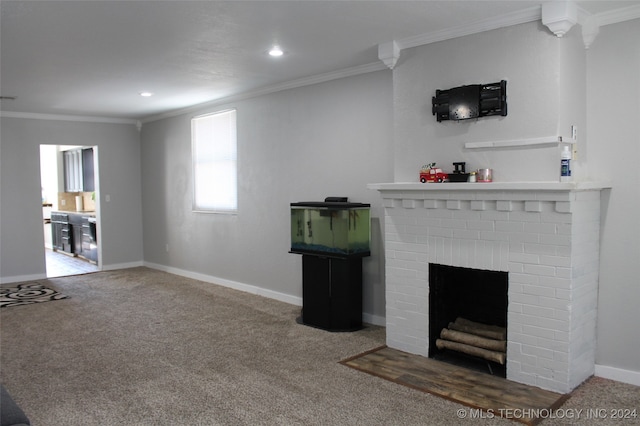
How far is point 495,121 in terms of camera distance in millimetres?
3389

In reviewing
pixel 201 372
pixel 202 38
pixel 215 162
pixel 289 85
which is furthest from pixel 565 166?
pixel 215 162

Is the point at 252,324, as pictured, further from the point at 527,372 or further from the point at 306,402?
the point at 527,372

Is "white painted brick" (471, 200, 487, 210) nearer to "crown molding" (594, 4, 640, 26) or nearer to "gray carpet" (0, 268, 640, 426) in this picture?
"gray carpet" (0, 268, 640, 426)

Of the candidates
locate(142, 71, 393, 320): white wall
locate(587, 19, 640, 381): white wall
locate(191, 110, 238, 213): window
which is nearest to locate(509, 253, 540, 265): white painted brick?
locate(587, 19, 640, 381): white wall

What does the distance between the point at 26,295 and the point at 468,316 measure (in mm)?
5268

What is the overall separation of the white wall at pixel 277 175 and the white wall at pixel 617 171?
5.46 feet

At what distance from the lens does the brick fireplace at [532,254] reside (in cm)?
308

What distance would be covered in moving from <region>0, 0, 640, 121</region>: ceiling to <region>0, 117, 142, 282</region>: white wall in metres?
1.63

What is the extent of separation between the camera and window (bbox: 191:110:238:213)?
634 centimetres

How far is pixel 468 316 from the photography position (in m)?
3.93

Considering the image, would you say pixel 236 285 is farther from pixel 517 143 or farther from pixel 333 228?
pixel 517 143

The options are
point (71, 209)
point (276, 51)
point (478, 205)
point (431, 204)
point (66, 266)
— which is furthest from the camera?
point (71, 209)

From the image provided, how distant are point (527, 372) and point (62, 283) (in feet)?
19.9

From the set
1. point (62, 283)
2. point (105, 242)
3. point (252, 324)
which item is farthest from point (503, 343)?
point (105, 242)
